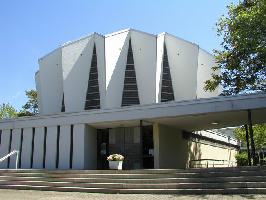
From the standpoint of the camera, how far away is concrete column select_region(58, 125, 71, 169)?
21.2 meters

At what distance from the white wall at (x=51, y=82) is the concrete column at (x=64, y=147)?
54.5ft

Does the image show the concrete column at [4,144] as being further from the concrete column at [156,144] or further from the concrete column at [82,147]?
the concrete column at [156,144]

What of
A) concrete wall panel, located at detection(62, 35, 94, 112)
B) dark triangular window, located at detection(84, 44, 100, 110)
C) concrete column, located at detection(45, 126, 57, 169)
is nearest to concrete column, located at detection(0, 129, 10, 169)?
concrete column, located at detection(45, 126, 57, 169)

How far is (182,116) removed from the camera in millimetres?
18781

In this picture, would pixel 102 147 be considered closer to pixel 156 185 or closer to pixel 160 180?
pixel 160 180

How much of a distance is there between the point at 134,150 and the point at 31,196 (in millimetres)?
8935

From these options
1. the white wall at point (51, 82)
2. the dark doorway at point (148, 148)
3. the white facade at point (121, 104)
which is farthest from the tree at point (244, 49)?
the white wall at point (51, 82)

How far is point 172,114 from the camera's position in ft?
60.9

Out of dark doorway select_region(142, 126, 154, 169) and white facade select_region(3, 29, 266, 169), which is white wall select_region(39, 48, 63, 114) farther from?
dark doorway select_region(142, 126, 154, 169)

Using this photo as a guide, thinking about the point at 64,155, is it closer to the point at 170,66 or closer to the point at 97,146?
the point at 97,146

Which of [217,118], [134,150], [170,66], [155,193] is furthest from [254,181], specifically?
[170,66]

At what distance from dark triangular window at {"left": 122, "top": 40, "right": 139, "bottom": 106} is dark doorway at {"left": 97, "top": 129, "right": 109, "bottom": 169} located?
1108 centimetres

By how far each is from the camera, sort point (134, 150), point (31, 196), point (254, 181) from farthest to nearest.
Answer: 1. point (134, 150)
2. point (31, 196)
3. point (254, 181)

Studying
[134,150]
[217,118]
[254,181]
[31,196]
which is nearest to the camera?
[254,181]
